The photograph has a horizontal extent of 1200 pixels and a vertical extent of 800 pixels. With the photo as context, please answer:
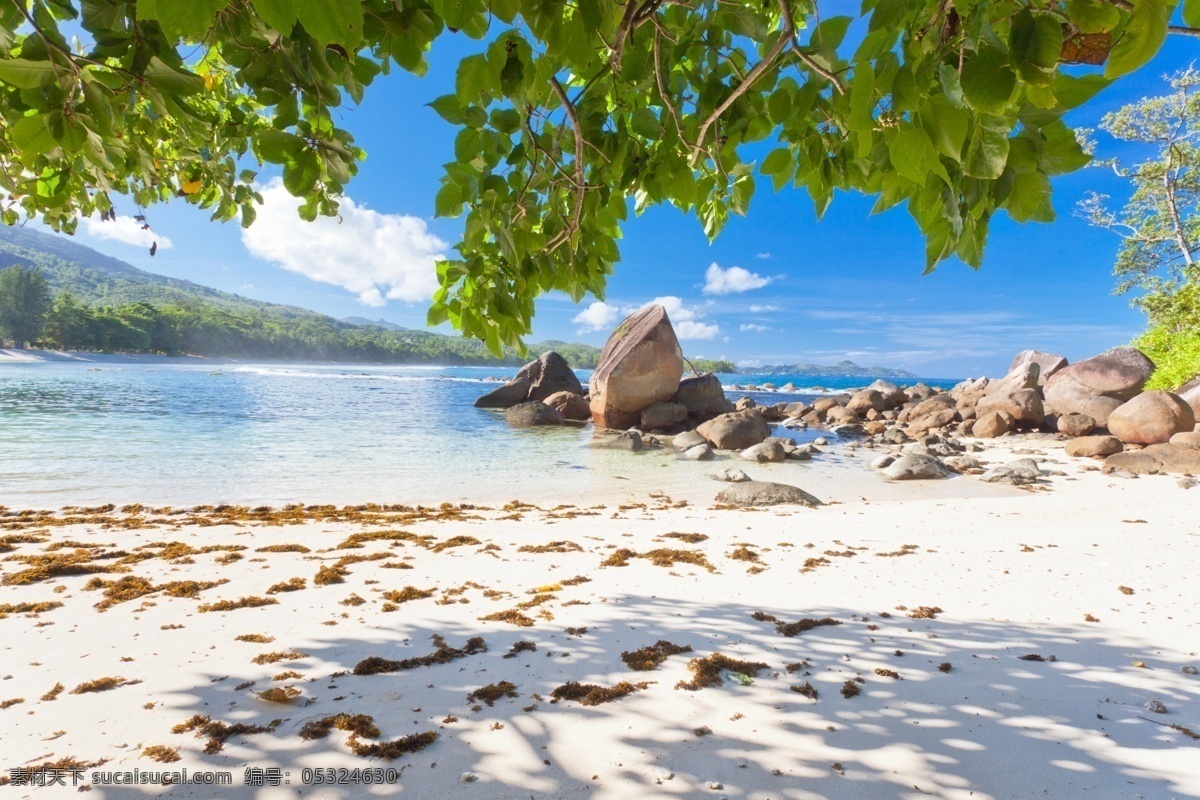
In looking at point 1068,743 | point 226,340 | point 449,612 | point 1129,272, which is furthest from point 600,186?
point 226,340

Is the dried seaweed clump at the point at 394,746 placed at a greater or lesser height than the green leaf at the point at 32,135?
lesser

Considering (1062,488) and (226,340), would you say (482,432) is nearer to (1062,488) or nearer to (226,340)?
(1062,488)

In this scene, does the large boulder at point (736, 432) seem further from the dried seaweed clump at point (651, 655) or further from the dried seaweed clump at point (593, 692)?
the dried seaweed clump at point (593, 692)

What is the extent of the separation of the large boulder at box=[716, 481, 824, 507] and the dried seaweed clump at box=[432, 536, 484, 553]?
416 cm

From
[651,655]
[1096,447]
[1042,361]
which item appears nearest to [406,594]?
[651,655]

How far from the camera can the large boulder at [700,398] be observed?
19.7 m

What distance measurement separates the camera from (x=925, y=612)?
11.1 feet

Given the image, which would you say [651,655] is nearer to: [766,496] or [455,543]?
[455,543]

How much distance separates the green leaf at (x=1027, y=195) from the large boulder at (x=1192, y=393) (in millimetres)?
17009

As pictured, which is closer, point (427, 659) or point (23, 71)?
point (23, 71)

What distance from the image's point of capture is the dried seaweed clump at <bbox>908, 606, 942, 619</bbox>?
3338 mm

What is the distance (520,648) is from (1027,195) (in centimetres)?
280

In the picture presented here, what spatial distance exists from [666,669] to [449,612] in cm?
153

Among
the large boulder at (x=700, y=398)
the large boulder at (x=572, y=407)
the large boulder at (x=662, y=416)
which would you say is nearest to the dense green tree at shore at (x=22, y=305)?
the large boulder at (x=572, y=407)
